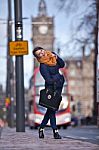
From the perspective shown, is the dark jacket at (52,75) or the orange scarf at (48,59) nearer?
the dark jacket at (52,75)

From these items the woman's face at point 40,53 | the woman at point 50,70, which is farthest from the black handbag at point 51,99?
the woman's face at point 40,53

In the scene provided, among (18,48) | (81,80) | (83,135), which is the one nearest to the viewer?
(18,48)

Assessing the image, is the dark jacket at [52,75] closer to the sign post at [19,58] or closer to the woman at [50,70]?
the woman at [50,70]

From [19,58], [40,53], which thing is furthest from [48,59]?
[19,58]

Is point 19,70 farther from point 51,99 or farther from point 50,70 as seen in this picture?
point 51,99

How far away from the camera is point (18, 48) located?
17672mm

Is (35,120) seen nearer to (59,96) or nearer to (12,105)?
(12,105)

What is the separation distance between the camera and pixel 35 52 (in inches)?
531

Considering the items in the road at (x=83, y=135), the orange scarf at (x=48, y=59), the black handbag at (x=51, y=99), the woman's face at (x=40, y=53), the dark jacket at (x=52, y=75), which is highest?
the woman's face at (x=40, y=53)

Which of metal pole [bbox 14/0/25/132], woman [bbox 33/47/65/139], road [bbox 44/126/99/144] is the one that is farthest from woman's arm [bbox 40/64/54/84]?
metal pole [bbox 14/0/25/132]

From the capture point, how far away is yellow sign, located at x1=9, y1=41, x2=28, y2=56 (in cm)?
1762

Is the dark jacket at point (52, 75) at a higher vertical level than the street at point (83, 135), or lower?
higher

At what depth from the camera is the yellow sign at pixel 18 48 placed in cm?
1762

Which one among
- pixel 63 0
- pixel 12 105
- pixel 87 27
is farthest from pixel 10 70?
pixel 63 0
